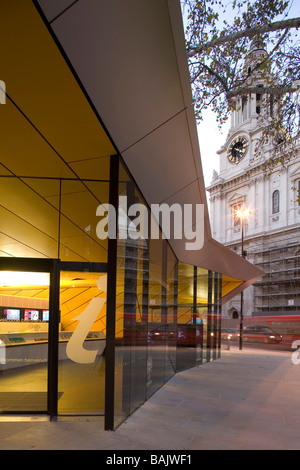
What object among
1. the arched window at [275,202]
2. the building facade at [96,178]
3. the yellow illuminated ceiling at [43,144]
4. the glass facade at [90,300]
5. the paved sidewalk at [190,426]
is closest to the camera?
the yellow illuminated ceiling at [43,144]

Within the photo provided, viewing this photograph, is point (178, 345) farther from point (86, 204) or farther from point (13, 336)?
point (86, 204)

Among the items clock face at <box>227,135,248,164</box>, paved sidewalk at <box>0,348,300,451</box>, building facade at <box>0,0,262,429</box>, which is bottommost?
paved sidewalk at <box>0,348,300,451</box>

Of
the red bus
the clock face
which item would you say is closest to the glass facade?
the red bus

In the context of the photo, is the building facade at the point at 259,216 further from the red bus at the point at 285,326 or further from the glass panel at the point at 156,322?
the glass panel at the point at 156,322

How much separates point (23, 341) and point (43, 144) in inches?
336

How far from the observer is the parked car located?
101 ft

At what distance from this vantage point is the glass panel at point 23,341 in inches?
313

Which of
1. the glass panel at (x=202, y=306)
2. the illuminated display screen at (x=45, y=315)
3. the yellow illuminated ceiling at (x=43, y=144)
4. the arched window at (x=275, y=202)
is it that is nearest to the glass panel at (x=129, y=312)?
the yellow illuminated ceiling at (x=43, y=144)

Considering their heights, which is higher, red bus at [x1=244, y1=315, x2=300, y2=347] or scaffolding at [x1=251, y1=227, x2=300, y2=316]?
scaffolding at [x1=251, y1=227, x2=300, y2=316]

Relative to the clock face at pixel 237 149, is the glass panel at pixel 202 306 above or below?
below

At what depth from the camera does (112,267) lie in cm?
598

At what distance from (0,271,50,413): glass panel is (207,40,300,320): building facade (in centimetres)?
3055

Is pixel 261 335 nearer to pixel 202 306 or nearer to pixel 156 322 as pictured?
pixel 202 306

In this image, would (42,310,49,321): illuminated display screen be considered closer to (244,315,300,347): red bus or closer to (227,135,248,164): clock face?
(244,315,300,347): red bus
